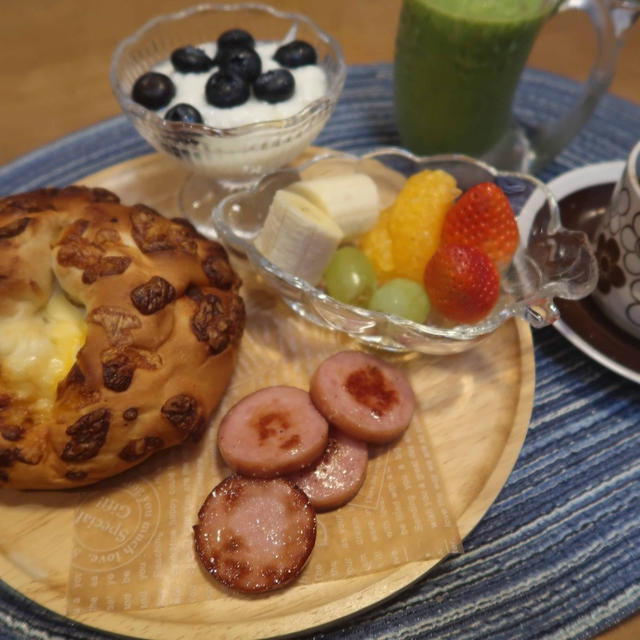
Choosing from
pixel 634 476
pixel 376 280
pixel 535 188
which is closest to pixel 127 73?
pixel 376 280

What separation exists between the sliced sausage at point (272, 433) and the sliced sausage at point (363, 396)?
0.04 metres

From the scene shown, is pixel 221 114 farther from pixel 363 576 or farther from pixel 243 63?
pixel 363 576

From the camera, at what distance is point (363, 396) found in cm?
124

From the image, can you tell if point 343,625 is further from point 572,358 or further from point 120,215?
point 120,215

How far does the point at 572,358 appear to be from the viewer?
58.9 inches

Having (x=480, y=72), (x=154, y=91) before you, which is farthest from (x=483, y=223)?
(x=154, y=91)

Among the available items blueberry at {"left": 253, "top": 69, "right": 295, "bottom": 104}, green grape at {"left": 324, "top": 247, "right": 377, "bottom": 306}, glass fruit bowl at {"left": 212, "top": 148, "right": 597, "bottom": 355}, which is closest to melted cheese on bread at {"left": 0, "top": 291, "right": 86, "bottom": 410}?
glass fruit bowl at {"left": 212, "top": 148, "right": 597, "bottom": 355}

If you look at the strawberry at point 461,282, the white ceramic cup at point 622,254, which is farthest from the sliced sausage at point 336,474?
the white ceramic cup at point 622,254

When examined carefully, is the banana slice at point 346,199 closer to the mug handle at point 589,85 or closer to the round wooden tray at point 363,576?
the round wooden tray at point 363,576

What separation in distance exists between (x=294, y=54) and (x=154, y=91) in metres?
0.44

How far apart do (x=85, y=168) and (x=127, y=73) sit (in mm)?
370

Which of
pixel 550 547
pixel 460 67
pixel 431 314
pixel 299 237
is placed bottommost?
pixel 550 547

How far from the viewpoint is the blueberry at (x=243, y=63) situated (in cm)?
160

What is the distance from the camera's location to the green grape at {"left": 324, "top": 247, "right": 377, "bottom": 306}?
1.38m
